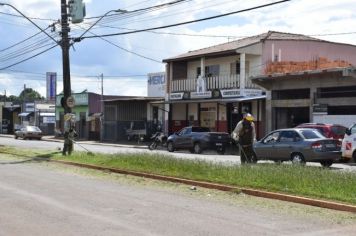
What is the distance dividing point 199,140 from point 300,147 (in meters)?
12.5

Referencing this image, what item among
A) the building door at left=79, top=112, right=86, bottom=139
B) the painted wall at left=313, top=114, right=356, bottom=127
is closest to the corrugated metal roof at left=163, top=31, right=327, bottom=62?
the painted wall at left=313, top=114, right=356, bottom=127

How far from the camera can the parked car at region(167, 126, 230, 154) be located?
32531 millimetres

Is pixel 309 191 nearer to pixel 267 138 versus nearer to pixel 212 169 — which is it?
pixel 212 169

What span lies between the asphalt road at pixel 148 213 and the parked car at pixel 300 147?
7.51 meters

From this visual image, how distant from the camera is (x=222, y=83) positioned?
132 ft

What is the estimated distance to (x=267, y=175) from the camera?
44.4 feet

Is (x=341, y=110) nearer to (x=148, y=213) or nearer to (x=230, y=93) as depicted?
(x=230, y=93)

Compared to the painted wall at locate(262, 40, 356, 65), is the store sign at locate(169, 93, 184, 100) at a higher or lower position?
lower

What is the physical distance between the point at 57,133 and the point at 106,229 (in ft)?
176

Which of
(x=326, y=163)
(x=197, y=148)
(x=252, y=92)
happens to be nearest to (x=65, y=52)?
(x=197, y=148)

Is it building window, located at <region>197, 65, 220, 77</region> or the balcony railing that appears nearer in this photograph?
the balcony railing

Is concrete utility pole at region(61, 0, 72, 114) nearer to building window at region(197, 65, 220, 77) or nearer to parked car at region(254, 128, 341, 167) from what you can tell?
parked car at region(254, 128, 341, 167)

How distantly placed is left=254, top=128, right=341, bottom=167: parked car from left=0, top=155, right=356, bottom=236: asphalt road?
7.51 meters

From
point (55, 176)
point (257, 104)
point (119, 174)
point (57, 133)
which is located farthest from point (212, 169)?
point (57, 133)
